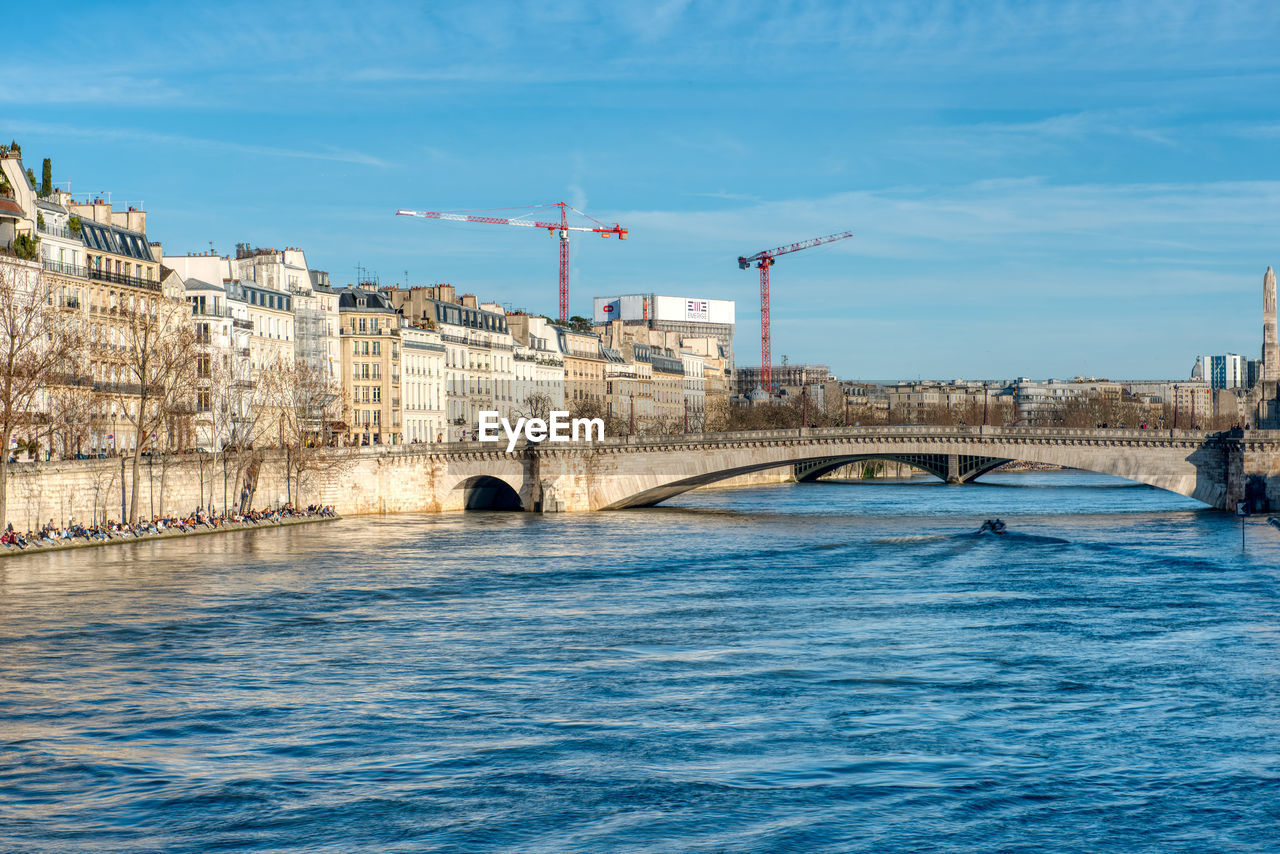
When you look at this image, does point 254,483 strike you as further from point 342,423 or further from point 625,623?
point 625,623

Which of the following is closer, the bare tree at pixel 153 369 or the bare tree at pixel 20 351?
the bare tree at pixel 20 351

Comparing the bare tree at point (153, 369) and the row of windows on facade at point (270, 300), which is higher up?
the row of windows on facade at point (270, 300)

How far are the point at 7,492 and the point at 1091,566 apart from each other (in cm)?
3965

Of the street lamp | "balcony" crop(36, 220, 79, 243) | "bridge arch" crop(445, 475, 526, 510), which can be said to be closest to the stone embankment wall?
the street lamp

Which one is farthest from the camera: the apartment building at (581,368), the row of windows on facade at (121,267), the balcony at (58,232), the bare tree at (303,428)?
the apartment building at (581,368)

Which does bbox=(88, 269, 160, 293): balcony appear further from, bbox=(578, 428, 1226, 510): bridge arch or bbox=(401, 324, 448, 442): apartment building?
bbox=(401, 324, 448, 442): apartment building

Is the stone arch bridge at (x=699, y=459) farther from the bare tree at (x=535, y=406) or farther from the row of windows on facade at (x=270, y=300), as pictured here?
the bare tree at (x=535, y=406)

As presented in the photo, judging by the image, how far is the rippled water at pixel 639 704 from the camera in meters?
23.7

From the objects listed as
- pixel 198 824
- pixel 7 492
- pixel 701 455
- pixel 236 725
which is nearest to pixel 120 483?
pixel 7 492

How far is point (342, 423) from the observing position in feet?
324

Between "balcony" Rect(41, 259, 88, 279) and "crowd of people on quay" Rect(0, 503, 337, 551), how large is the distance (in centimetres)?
1214

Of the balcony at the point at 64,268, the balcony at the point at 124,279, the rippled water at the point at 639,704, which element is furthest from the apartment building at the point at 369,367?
the rippled water at the point at 639,704

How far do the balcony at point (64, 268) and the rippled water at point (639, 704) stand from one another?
61.2 ft

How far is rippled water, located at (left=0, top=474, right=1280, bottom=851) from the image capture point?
2373 cm
